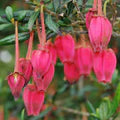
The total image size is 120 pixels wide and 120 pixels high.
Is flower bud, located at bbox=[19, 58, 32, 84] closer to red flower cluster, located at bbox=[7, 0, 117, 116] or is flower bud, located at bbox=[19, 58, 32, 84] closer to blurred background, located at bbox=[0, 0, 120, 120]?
red flower cluster, located at bbox=[7, 0, 117, 116]

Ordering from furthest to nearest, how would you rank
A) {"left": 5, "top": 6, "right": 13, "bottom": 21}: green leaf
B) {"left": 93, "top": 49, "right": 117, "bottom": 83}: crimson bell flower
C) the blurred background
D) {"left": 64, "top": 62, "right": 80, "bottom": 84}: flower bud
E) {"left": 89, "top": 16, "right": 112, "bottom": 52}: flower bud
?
the blurred background → {"left": 64, "top": 62, "right": 80, "bottom": 84}: flower bud → {"left": 5, "top": 6, "right": 13, "bottom": 21}: green leaf → {"left": 93, "top": 49, "right": 117, "bottom": 83}: crimson bell flower → {"left": 89, "top": 16, "right": 112, "bottom": 52}: flower bud

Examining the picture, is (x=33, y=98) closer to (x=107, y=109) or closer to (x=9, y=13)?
(x=9, y=13)

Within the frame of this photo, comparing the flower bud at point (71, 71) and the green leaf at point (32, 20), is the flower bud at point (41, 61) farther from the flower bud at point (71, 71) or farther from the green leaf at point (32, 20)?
the flower bud at point (71, 71)

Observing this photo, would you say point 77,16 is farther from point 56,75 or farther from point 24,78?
point 56,75

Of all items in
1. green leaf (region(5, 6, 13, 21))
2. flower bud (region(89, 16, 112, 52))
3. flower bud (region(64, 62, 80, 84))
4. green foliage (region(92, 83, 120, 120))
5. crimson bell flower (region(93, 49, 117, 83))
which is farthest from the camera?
green foliage (region(92, 83, 120, 120))

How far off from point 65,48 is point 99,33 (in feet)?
0.77

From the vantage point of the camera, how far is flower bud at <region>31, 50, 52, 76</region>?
161 cm

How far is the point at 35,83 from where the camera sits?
5.81 feet

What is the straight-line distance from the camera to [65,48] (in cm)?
178

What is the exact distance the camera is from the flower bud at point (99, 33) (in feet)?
5.16

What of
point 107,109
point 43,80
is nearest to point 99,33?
point 43,80

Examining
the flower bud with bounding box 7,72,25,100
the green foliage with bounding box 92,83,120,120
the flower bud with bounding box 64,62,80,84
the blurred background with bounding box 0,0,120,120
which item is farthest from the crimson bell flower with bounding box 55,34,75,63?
the blurred background with bounding box 0,0,120,120

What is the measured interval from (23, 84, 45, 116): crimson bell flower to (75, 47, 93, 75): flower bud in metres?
0.23

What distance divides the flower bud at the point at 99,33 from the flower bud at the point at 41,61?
19cm
